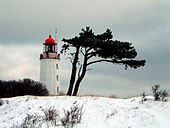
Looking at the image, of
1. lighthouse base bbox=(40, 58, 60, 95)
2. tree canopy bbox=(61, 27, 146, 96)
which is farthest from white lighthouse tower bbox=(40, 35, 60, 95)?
tree canopy bbox=(61, 27, 146, 96)

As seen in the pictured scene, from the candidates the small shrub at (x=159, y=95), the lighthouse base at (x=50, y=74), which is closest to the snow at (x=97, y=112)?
the small shrub at (x=159, y=95)

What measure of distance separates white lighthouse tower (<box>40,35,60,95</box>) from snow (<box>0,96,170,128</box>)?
18925mm

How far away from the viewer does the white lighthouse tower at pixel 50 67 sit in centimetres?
3653

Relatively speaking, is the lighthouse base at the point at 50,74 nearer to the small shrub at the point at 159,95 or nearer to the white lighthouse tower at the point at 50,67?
the white lighthouse tower at the point at 50,67

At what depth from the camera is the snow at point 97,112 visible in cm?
1113

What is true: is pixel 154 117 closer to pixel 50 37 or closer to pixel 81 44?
pixel 81 44

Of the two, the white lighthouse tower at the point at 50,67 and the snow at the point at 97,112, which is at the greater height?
the white lighthouse tower at the point at 50,67

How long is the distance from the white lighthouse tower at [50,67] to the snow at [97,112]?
745 inches

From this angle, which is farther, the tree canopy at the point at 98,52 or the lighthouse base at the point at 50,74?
the lighthouse base at the point at 50,74

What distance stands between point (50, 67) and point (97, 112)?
82.6 ft

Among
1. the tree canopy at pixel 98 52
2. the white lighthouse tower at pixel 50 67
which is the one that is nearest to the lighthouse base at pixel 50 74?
the white lighthouse tower at pixel 50 67

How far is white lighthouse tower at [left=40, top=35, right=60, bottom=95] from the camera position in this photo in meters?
36.5

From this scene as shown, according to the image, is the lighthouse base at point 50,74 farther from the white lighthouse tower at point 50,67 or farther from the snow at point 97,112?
the snow at point 97,112

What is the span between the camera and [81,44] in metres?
19.7
